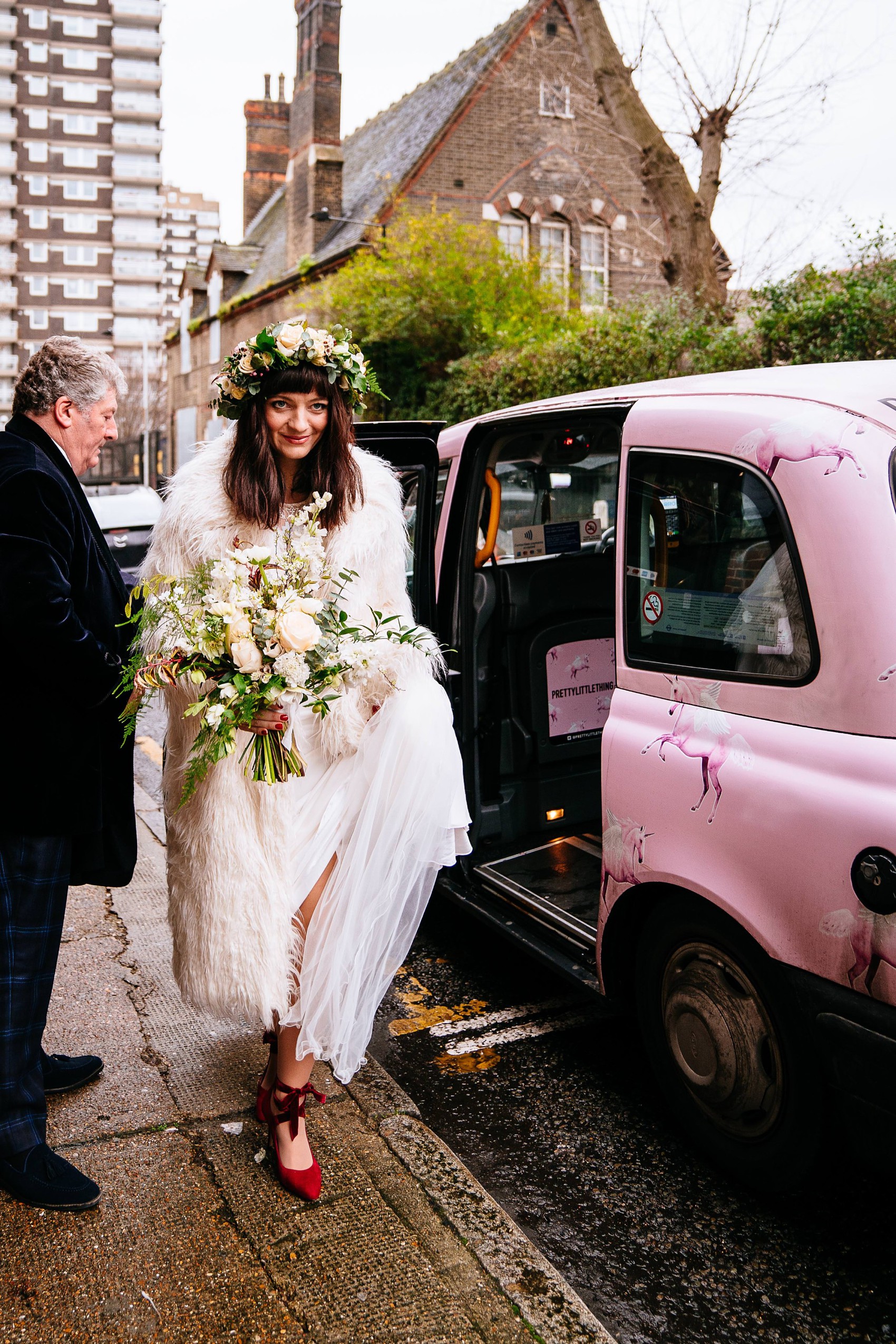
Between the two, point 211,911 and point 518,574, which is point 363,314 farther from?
point 211,911

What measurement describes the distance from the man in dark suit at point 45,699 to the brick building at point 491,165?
17583 mm

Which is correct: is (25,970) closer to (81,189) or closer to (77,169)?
(81,189)

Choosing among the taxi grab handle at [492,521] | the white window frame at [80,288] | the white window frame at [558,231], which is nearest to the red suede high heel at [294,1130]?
the taxi grab handle at [492,521]

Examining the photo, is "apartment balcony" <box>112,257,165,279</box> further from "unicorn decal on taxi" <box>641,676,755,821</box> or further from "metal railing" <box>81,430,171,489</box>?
"unicorn decal on taxi" <box>641,676,755,821</box>

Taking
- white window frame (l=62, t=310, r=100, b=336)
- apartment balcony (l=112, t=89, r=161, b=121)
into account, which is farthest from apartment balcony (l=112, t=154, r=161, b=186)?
white window frame (l=62, t=310, r=100, b=336)

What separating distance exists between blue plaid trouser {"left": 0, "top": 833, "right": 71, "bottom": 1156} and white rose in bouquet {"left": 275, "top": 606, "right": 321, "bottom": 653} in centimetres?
90

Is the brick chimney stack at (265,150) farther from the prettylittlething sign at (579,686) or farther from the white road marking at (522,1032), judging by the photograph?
the white road marking at (522,1032)

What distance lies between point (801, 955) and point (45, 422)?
7.57ft

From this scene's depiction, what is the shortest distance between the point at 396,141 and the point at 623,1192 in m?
26.9

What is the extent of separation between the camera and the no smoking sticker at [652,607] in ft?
9.70

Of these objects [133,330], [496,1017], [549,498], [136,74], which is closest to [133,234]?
[133,330]

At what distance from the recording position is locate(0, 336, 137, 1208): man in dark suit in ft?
8.07

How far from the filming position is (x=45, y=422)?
8.87ft

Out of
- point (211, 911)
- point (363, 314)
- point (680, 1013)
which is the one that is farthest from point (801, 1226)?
point (363, 314)
